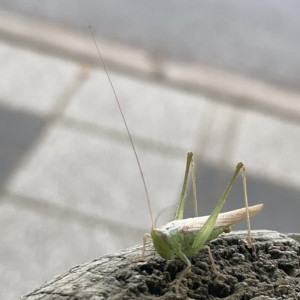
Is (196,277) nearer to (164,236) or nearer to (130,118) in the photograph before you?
(164,236)

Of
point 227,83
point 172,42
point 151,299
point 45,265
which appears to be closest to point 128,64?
point 172,42

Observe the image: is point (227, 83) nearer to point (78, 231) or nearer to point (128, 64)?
point (128, 64)

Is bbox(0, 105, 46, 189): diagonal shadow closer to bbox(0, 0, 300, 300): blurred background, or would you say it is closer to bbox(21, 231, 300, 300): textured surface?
bbox(0, 0, 300, 300): blurred background

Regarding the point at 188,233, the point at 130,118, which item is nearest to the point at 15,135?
the point at 130,118

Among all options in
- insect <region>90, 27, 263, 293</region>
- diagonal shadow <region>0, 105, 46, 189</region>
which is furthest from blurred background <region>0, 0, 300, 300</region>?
insect <region>90, 27, 263, 293</region>

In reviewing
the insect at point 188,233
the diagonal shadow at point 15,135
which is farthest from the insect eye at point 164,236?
the diagonal shadow at point 15,135

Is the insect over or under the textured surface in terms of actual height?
over

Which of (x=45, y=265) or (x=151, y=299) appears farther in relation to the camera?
(x=45, y=265)

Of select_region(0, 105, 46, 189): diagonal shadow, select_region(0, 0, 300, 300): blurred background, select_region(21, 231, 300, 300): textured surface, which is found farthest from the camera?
select_region(0, 105, 46, 189): diagonal shadow
